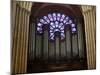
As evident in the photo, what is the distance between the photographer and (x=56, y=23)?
2295mm

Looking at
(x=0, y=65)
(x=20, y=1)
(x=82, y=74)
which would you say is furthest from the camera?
(x=82, y=74)

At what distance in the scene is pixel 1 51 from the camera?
2066 millimetres

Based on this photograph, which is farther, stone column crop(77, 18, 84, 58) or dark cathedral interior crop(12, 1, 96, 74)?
stone column crop(77, 18, 84, 58)

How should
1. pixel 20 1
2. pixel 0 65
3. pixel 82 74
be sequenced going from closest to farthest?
pixel 0 65, pixel 20 1, pixel 82 74

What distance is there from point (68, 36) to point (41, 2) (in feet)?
1.83

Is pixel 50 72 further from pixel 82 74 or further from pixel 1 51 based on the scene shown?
pixel 1 51

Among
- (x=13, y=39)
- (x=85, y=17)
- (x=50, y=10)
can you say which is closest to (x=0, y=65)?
(x=13, y=39)

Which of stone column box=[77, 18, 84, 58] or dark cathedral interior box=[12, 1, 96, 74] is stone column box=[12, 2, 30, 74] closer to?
dark cathedral interior box=[12, 1, 96, 74]

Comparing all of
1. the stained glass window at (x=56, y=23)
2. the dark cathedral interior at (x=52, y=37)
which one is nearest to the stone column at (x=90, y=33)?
the dark cathedral interior at (x=52, y=37)

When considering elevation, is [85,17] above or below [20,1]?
below

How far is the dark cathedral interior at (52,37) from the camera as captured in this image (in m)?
2.18

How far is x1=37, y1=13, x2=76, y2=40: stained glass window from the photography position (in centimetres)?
225

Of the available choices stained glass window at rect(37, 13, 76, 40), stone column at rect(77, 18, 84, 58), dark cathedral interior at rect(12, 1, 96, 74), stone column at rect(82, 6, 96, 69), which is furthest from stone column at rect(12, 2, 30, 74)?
stone column at rect(82, 6, 96, 69)

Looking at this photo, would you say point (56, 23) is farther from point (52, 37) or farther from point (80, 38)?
point (80, 38)
